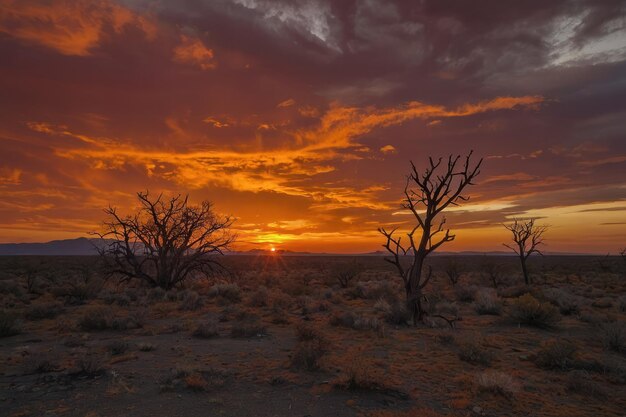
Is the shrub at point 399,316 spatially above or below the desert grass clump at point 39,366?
above

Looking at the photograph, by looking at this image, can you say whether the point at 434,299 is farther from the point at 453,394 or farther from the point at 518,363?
the point at 453,394

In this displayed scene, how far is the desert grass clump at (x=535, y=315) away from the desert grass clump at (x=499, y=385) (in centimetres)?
820

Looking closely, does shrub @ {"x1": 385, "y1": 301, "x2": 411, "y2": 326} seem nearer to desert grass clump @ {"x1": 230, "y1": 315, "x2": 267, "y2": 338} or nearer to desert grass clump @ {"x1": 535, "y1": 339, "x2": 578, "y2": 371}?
desert grass clump @ {"x1": 230, "y1": 315, "x2": 267, "y2": 338}

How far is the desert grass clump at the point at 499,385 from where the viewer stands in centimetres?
770

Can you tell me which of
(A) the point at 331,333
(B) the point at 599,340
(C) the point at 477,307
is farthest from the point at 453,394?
(C) the point at 477,307

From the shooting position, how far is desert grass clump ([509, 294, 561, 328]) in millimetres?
14852

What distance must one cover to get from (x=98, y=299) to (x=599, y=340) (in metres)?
23.3

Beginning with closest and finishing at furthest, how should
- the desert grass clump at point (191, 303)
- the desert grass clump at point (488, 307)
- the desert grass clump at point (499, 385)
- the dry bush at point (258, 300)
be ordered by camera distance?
the desert grass clump at point (499, 385) < the desert grass clump at point (488, 307) < the desert grass clump at point (191, 303) < the dry bush at point (258, 300)

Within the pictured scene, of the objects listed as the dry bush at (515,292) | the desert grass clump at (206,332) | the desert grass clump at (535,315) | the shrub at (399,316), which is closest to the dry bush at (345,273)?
the dry bush at (515,292)

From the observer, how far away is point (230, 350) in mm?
11406

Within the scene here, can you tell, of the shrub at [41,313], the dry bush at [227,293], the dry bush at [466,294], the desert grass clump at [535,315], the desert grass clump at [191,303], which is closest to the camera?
the desert grass clump at [535,315]

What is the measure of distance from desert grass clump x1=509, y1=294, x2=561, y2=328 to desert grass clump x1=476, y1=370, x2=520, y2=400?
8.20m

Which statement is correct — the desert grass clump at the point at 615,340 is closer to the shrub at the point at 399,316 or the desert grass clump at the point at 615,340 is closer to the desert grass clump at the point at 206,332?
the shrub at the point at 399,316

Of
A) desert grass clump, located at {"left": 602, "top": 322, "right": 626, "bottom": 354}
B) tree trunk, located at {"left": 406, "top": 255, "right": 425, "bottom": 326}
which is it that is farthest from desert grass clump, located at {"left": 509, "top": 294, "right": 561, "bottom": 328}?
tree trunk, located at {"left": 406, "top": 255, "right": 425, "bottom": 326}
